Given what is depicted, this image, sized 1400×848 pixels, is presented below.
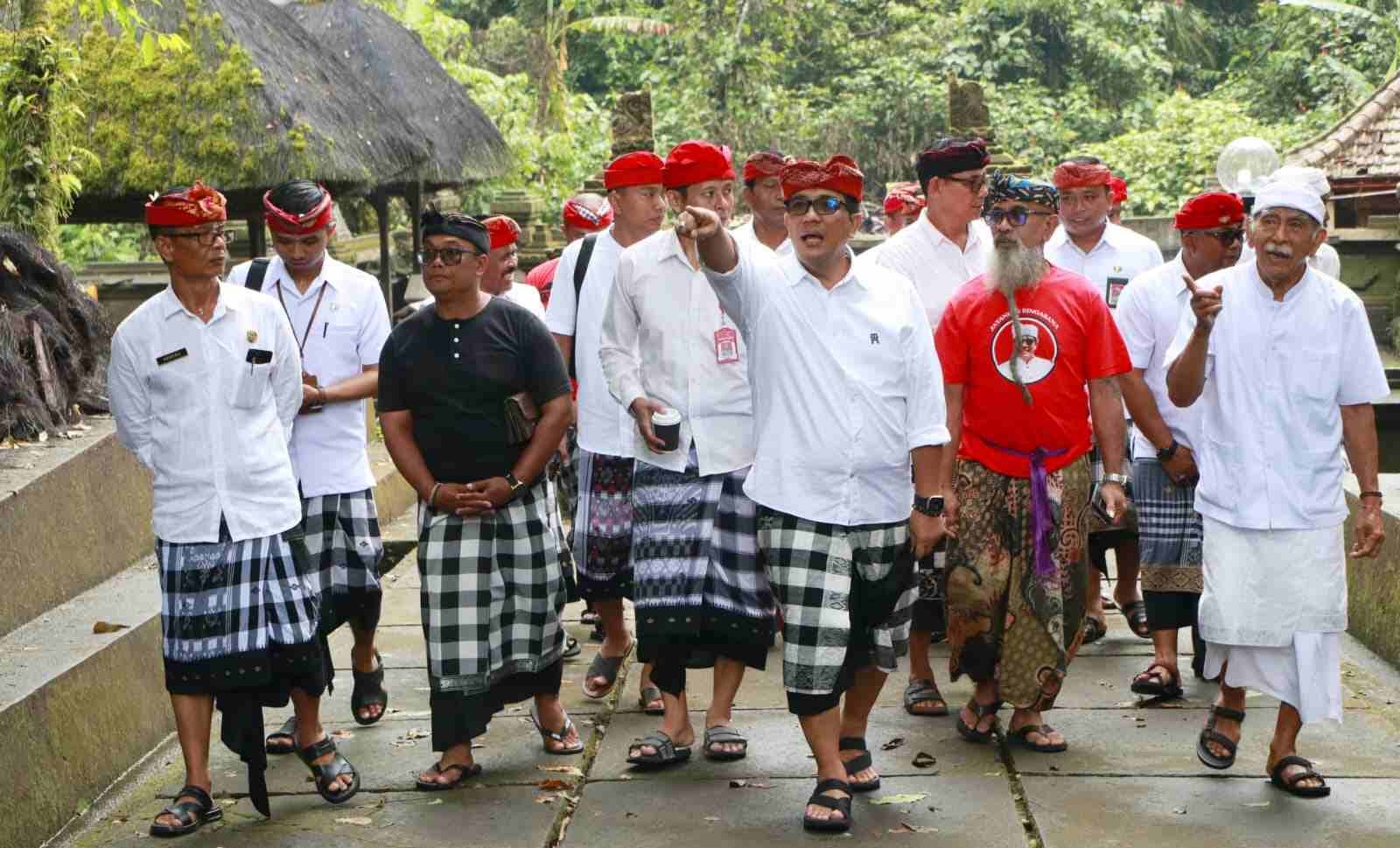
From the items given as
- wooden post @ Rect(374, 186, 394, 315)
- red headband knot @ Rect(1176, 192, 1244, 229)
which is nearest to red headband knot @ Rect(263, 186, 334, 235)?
red headband knot @ Rect(1176, 192, 1244, 229)

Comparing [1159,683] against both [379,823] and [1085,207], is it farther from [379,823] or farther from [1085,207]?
[379,823]

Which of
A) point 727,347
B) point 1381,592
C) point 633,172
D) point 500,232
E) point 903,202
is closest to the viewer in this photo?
point 727,347

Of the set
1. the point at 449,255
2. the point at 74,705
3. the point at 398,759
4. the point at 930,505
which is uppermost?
the point at 449,255

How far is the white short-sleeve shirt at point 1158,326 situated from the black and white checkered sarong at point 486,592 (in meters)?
2.44

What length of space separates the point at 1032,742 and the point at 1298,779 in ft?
3.01

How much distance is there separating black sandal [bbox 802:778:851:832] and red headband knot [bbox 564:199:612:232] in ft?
12.6

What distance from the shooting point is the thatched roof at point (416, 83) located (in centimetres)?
1883

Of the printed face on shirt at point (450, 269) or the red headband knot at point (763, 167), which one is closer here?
the printed face on shirt at point (450, 269)

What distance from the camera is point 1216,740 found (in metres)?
5.80

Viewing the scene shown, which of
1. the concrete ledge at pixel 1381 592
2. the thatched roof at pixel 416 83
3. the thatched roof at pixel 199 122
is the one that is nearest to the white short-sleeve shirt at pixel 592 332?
the concrete ledge at pixel 1381 592

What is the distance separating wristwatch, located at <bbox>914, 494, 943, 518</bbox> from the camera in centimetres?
537

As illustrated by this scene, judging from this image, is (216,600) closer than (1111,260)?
Yes

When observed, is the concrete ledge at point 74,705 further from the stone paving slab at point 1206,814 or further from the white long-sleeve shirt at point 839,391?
the stone paving slab at point 1206,814

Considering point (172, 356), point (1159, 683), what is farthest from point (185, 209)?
point (1159, 683)
